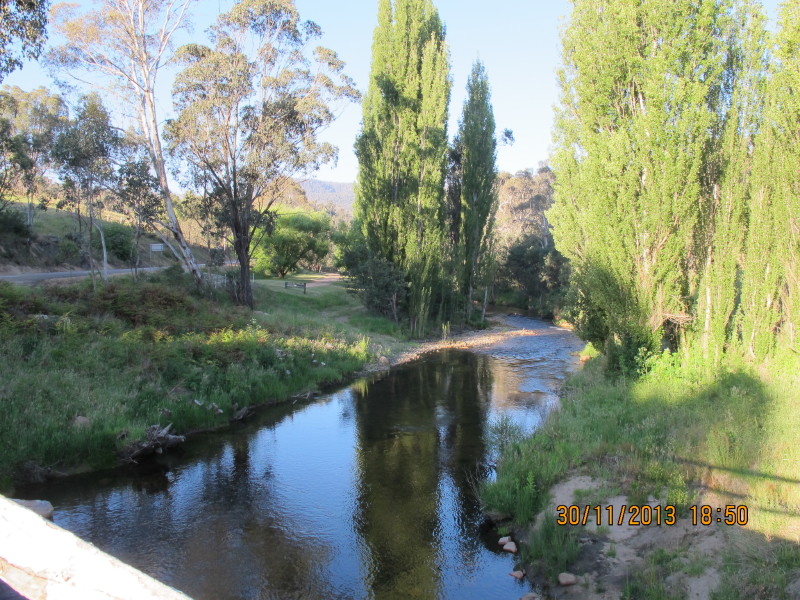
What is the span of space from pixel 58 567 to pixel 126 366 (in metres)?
12.2

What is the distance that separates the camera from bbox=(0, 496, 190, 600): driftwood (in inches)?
81.0

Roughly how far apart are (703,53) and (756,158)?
263 cm

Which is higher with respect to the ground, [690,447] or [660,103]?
[660,103]

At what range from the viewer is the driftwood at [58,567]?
6.75 ft

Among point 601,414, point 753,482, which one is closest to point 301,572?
point 753,482

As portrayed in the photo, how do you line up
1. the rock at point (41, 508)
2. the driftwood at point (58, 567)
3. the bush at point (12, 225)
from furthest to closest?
1. the bush at point (12, 225)
2. the rock at point (41, 508)
3. the driftwood at point (58, 567)

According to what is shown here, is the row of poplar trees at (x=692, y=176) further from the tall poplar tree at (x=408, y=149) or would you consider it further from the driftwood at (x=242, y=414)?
the tall poplar tree at (x=408, y=149)

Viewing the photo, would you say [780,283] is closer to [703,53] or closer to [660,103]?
[660,103]

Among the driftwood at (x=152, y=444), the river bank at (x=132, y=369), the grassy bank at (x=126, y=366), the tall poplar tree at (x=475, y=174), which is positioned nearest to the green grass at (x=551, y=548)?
the driftwood at (x=152, y=444)

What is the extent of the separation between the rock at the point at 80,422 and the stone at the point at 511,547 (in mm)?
8041

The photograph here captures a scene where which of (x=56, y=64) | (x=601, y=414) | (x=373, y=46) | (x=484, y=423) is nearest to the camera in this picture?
(x=601, y=414)

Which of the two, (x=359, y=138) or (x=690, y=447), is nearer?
(x=690, y=447)

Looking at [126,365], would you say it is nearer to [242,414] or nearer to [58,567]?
[242,414]

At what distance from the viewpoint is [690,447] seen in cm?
775
